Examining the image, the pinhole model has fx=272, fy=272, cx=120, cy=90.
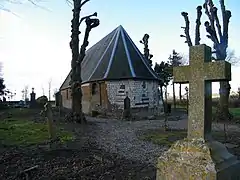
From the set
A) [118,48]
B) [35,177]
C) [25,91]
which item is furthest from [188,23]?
[25,91]

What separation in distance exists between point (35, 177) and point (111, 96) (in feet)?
64.4

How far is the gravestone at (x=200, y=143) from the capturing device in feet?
11.3

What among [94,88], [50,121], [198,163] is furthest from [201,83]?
[94,88]

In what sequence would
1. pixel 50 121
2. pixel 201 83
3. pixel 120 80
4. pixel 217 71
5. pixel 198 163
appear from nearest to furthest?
pixel 198 163, pixel 217 71, pixel 201 83, pixel 50 121, pixel 120 80

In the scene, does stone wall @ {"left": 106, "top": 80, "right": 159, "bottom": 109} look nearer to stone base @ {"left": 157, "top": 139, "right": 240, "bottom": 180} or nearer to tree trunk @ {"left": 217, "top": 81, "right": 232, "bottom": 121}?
tree trunk @ {"left": 217, "top": 81, "right": 232, "bottom": 121}

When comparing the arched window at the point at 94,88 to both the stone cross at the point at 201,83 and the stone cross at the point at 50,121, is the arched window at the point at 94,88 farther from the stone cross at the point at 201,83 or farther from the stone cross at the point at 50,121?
the stone cross at the point at 201,83

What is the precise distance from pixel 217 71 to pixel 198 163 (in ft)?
4.16

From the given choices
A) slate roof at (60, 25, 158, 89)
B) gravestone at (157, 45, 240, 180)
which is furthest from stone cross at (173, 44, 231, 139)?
slate roof at (60, 25, 158, 89)

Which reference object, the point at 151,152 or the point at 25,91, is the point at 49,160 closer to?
the point at 151,152

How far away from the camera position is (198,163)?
348 centimetres

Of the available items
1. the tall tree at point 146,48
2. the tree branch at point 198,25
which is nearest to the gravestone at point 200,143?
the tree branch at point 198,25

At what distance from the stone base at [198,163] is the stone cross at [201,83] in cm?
21

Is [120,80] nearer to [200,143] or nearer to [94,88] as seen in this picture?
[94,88]

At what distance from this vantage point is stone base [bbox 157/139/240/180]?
339 cm
